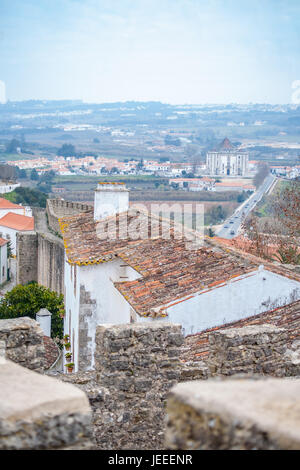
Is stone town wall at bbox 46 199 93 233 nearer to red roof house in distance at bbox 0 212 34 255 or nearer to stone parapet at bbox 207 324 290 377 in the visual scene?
red roof house in distance at bbox 0 212 34 255

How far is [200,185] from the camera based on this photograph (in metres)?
86.1

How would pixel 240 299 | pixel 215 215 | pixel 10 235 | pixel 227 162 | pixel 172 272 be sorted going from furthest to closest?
pixel 227 162 → pixel 10 235 → pixel 215 215 → pixel 172 272 → pixel 240 299

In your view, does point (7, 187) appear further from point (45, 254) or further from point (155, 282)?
point (155, 282)

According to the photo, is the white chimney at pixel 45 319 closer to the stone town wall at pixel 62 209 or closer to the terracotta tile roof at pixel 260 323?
the terracotta tile roof at pixel 260 323

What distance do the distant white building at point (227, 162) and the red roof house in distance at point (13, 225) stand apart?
33.8 m

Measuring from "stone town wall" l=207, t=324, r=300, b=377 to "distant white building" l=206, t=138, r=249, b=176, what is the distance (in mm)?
78552

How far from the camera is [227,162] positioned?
100438mm

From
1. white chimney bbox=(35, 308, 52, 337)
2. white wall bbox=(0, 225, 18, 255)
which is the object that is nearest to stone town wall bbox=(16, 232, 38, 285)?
white chimney bbox=(35, 308, 52, 337)

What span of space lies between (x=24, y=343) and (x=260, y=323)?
14.3ft

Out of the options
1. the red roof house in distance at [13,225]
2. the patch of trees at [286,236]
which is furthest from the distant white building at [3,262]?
the patch of trees at [286,236]

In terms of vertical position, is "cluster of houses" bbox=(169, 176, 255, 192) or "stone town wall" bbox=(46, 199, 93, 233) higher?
"stone town wall" bbox=(46, 199, 93, 233)

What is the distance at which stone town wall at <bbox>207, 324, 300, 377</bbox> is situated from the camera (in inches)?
206

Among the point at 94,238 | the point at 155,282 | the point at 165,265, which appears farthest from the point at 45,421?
the point at 94,238

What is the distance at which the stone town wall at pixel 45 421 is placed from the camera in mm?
2396
